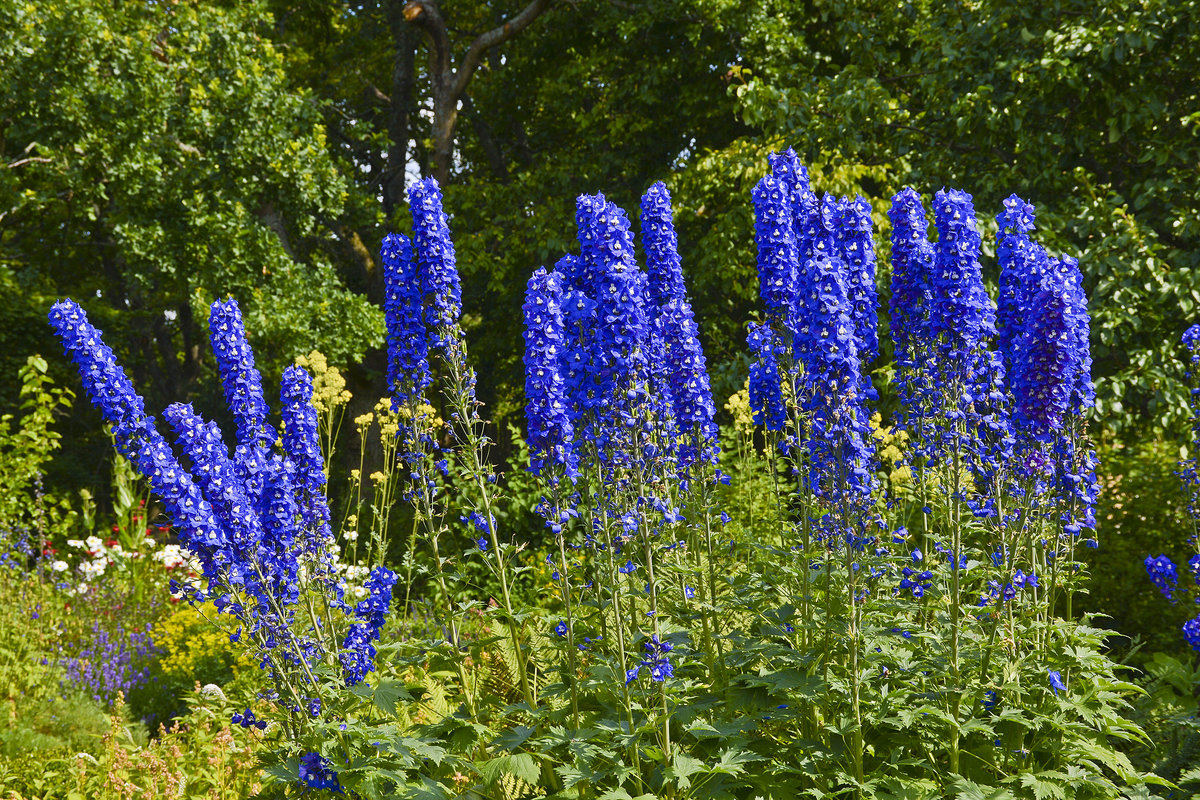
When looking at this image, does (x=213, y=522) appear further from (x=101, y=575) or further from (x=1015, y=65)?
(x=1015, y=65)

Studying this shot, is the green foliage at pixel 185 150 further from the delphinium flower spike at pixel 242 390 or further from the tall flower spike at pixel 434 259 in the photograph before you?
the tall flower spike at pixel 434 259

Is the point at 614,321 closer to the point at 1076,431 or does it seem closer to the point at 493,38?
the point at 1076,431

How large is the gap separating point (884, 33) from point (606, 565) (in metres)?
10.1

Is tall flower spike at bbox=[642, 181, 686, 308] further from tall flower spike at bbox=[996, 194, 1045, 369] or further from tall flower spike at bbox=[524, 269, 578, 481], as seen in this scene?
tall flower spike at bbox=[996, 194, 1045, 369]

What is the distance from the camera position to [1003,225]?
448 cm

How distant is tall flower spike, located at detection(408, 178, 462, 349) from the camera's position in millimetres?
4121

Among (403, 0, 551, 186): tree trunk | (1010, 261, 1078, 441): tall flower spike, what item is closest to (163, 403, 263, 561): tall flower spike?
(1010, 261, 1078, 441): tall flower spike

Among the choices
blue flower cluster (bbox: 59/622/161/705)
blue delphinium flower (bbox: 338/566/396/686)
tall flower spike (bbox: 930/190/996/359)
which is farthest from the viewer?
blue flower cluster (bbox: 59/622/161/705)

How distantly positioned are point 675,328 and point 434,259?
3.86 ft

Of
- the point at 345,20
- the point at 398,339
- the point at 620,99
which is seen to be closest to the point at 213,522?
the point at 398,339

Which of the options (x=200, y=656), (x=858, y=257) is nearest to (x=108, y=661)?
(x=200, y=656)

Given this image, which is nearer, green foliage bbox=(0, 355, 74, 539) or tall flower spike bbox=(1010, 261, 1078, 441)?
tall flower spike bbox=(1010, 261, 1078, 441)

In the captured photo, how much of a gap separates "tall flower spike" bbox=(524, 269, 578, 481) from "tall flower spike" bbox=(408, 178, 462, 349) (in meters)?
0.43

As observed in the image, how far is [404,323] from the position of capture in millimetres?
4324
